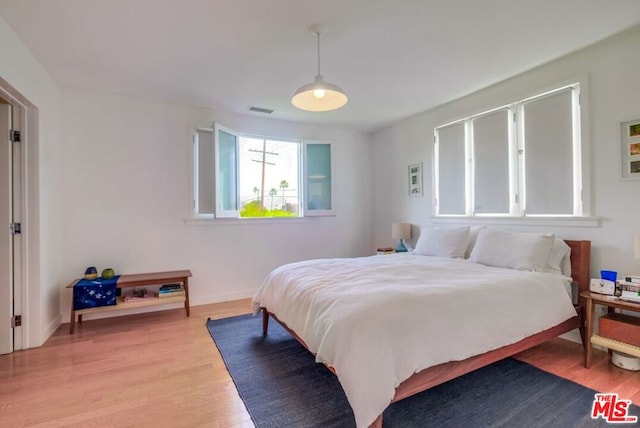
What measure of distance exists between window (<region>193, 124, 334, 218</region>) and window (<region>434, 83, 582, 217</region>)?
178cm

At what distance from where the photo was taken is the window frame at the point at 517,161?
8.89 feet

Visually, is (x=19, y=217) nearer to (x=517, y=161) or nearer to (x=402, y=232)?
(x=402, y=232)

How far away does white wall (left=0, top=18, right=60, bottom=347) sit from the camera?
243 cm

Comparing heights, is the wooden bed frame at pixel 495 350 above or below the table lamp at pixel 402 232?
below

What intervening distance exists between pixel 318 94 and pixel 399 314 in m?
1.63

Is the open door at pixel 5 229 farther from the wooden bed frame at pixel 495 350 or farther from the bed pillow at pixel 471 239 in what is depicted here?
the bed pillow at pixel 471 239

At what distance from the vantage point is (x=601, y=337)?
2225 mm

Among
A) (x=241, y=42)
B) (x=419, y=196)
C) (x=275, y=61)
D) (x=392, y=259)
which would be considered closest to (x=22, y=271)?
(x=241, y=42)

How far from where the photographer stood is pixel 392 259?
3.25 m

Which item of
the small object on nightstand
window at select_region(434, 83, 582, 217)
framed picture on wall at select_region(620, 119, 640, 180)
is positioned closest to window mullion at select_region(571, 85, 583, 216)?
window at select_region(434, 83, 582, 217)

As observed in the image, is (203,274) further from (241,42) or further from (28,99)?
(241,42)

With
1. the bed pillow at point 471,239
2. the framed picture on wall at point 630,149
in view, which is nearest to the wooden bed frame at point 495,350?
the framed picture on wall at point 630,149

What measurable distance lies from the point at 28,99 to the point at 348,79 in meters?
2.86

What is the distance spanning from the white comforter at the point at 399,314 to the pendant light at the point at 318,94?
137cm
